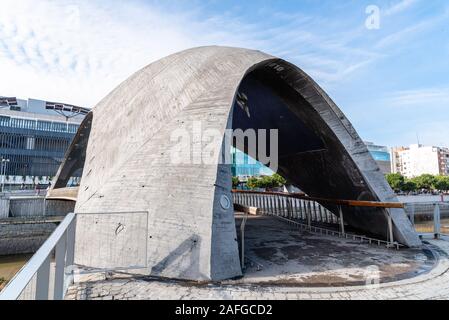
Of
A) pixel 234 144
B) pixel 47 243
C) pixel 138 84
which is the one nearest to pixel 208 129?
pixel 47 243

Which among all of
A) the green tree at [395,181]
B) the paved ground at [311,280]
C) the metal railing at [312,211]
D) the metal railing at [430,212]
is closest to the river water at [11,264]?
the paved ground at [311,280]

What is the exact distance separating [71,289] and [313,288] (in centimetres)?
490

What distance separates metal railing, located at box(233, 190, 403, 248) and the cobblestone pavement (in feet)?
8.60

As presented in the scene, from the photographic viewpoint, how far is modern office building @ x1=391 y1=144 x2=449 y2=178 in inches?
4700

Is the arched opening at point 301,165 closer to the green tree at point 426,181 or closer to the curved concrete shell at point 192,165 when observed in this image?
the curved concrete shell at point 192,165

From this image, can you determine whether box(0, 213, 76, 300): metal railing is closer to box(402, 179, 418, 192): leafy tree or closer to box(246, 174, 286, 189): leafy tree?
box(246, 174, 286, 189): leafy tree


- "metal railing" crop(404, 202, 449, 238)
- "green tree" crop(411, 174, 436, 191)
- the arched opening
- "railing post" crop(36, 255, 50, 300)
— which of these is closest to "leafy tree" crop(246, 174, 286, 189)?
"metal railing" crop(404, 202, 449, 238)

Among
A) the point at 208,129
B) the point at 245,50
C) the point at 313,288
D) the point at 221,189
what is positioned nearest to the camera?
the point at 313,288

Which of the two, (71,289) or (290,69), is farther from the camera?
(290,69)

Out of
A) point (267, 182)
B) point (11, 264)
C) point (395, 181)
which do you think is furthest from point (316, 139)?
point (395, 181)

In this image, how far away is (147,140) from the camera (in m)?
9.29

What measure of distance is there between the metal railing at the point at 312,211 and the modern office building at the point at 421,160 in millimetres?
117373

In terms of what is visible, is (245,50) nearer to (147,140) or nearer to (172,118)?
(172,118)

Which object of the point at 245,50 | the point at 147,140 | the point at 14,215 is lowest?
the point at 14,215
